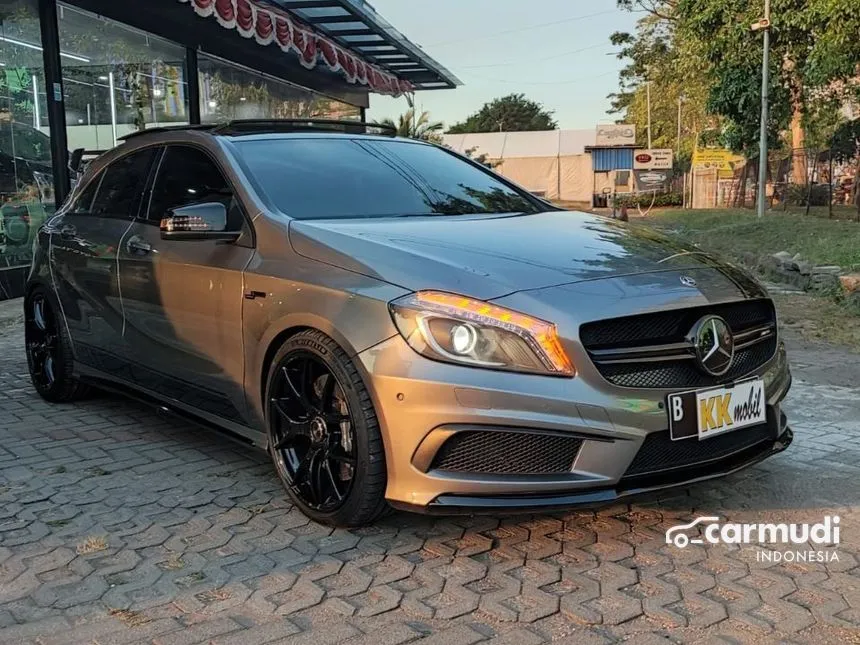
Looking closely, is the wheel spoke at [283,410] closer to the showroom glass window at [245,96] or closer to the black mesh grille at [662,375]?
the black mesh grille at [662,375]

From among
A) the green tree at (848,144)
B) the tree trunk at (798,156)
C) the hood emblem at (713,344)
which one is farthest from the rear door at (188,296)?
the tree trunk at (798,156)

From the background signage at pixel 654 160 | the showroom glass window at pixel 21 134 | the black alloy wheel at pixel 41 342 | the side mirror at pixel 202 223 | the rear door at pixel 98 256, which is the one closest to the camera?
the side mirror at pixel 202 223

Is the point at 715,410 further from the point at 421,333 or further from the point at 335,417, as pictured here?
the point at 335,417

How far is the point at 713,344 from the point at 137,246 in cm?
283

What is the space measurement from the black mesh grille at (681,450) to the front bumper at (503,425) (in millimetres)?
15

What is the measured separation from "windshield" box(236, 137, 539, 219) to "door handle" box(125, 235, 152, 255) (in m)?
0.70

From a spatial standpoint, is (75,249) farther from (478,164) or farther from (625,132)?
(625,132)

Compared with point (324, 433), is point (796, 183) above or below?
above

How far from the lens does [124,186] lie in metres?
4.71

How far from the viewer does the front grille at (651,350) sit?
282 centimetres

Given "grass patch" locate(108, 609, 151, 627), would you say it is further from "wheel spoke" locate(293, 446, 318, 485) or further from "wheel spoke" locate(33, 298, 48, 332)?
"wheel spoke" locate(33, 298, 48, 332)

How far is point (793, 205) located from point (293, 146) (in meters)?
24.4

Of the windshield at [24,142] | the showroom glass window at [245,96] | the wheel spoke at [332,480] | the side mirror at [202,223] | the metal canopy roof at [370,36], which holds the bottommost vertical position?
the wheel spoke at [332,480]

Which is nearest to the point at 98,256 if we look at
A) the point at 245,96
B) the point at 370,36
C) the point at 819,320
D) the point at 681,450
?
the point at 681,450
